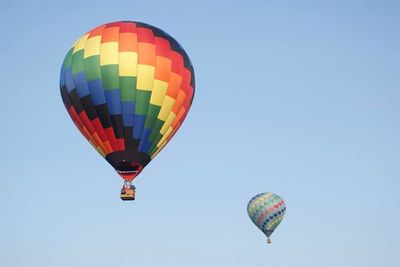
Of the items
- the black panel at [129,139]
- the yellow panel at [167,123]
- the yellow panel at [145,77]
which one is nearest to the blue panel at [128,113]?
the black panel at [129,139]

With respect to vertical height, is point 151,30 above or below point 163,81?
above

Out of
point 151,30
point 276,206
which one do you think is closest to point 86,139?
point 151,30

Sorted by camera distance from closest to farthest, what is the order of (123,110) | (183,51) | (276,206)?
(123,110) < (183,51) < (276,206)

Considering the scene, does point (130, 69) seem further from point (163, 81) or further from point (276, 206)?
point (276, 206)

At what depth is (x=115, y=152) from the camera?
36.9 metres

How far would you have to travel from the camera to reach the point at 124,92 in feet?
120

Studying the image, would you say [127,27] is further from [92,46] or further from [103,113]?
[103,113]

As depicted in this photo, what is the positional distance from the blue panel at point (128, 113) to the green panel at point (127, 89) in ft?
0.92

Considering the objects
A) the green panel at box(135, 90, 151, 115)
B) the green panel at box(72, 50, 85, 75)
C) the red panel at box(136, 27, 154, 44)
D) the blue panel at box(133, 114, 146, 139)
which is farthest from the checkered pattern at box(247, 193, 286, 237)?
the green panel at box(72, 50, 85, 75)

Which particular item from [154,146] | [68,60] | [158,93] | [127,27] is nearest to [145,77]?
[158,93]

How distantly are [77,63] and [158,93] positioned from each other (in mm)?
4974

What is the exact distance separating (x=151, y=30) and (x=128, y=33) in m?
→ 1.58

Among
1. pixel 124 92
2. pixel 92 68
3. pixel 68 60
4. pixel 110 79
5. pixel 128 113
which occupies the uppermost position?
pixel 68 60

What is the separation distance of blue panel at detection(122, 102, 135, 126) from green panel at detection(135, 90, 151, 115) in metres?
Result: 0.28
